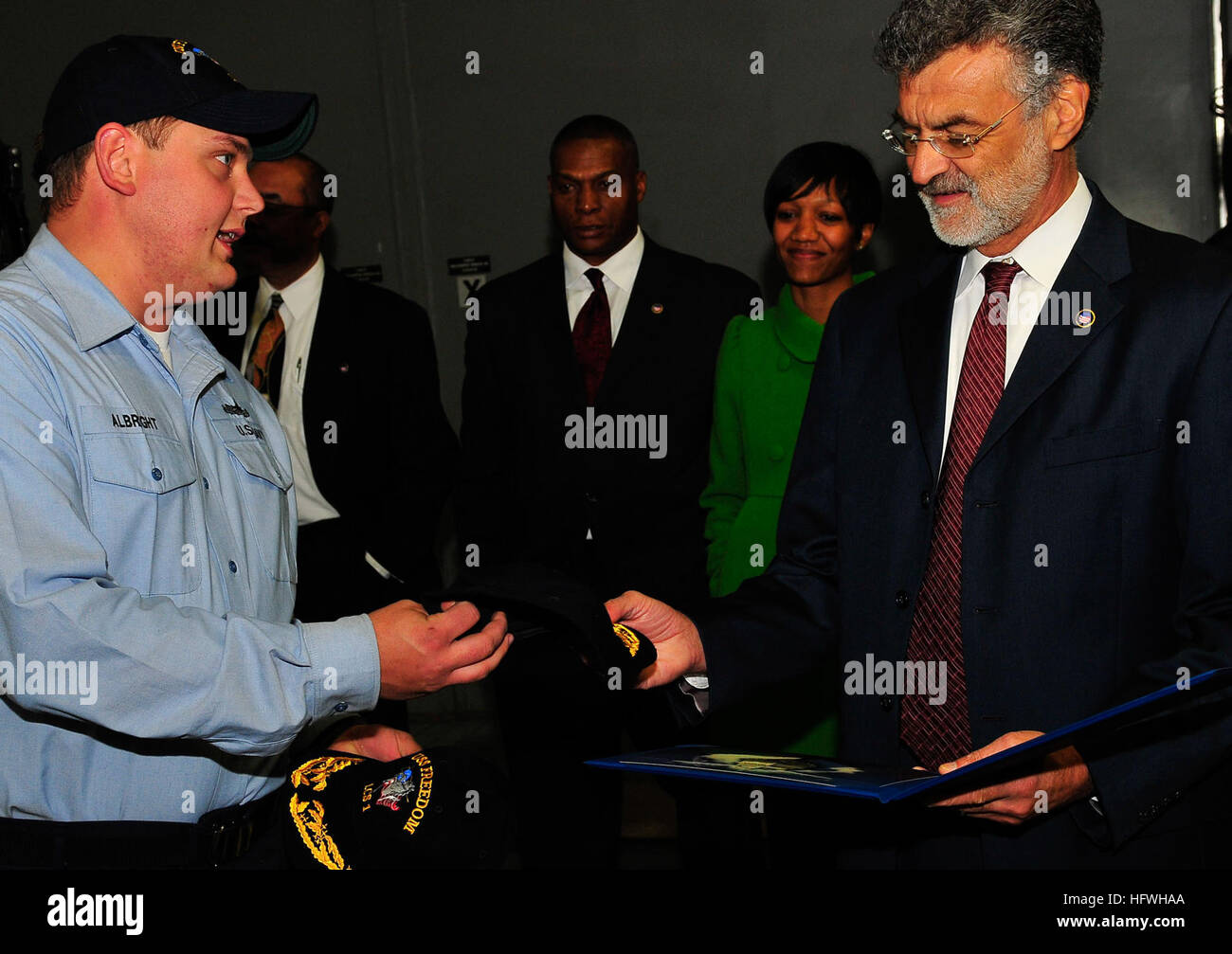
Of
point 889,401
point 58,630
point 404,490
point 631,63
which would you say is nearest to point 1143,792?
point 889,401

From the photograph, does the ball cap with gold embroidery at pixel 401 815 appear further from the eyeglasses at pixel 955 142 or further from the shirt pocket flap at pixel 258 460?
the eyeglasses at pixel 955 142

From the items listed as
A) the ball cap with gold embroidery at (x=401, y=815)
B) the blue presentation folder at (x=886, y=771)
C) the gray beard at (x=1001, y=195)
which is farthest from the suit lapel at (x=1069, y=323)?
the ball cap with gold embroidery at (x=401, y=815)

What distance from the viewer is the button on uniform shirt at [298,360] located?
374 cm

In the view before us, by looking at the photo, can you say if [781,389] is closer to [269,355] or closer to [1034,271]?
[1034,271]

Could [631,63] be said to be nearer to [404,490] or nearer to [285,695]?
[404,490]

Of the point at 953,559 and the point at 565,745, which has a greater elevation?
the point at 953,559

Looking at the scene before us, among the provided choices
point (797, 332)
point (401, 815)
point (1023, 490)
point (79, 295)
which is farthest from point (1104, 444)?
point (797, 332)

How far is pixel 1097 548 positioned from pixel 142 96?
60.7 inches

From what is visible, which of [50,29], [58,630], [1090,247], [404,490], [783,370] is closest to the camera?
[58,630]

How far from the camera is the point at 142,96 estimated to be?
1893 mm

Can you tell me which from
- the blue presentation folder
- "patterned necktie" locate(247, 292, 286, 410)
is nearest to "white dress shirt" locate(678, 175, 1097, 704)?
the blue presentation folder
